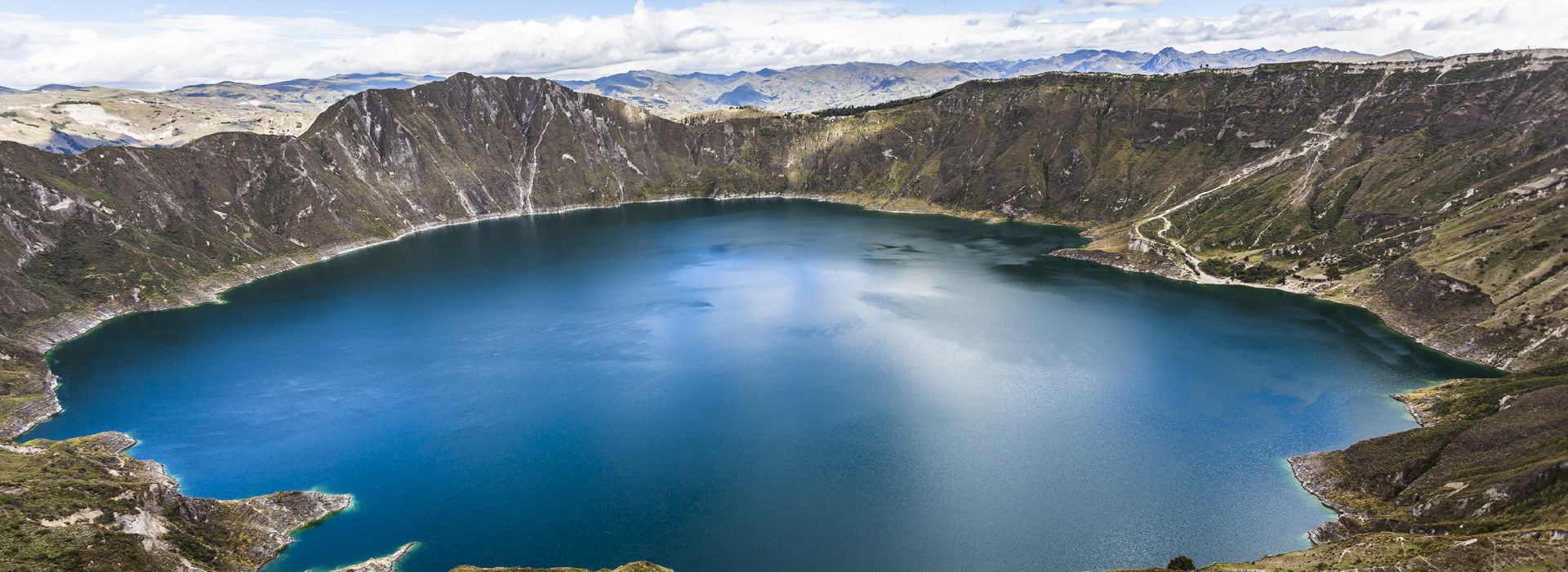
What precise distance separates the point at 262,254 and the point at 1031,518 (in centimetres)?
17575

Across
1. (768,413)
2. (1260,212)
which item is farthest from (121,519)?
(1260,212)

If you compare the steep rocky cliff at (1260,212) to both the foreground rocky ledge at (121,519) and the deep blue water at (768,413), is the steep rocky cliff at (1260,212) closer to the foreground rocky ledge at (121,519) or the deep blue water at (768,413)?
the deep blue water at (768,413)

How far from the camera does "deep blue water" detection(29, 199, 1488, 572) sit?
58.5 m

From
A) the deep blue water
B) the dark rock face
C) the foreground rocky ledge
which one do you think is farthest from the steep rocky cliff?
the foreground rocky ledge

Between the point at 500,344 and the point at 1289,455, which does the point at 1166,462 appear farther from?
the point at 500,344

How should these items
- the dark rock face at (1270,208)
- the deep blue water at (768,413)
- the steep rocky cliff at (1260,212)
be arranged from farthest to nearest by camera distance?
1. the dark rock face at (1270,208)
2. the steep rocky cliff at (1260,212)
3. the deep blue water at (768,413)

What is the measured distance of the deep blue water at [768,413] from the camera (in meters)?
58.5

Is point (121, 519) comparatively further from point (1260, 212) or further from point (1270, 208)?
point (1270, 208)

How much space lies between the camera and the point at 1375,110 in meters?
166

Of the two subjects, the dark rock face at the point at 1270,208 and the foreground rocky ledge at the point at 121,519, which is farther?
the dark rock face at the point at 1270,208

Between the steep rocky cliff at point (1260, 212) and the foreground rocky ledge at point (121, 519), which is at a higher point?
the steep rocky cliff at point (1260, 212)

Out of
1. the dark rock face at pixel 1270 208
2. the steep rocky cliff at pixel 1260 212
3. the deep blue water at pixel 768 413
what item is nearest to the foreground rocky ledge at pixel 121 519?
the deep blue water at pixel 768 413

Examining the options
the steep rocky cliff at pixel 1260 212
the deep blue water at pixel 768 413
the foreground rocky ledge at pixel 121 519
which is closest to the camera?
the foreground rocky ledge at pixel 121 519

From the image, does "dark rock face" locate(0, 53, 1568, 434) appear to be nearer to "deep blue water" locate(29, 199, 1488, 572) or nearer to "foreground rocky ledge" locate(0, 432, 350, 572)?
"deep blue water" locate(29, 199, 1488, 572)
